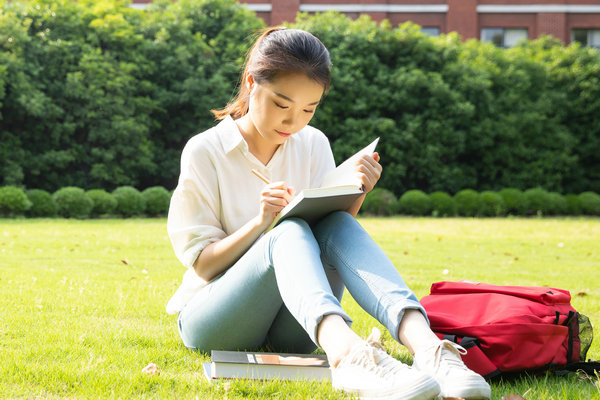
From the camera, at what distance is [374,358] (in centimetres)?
199

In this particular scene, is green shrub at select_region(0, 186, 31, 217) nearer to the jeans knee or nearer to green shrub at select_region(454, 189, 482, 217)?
green shrub at select_region(454, 189, 482, 217)

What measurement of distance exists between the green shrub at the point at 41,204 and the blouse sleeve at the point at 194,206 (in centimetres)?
1156

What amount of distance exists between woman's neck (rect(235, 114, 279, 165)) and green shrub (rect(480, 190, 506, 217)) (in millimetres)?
14140

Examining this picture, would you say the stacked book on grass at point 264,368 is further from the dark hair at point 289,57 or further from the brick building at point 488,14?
the brick building at point 488,14

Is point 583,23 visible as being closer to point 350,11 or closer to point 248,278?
point 350,11

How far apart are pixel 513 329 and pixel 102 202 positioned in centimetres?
1240

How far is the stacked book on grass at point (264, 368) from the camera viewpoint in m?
2.28

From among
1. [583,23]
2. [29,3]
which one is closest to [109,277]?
[29,3]

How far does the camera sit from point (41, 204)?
1335 centimetres

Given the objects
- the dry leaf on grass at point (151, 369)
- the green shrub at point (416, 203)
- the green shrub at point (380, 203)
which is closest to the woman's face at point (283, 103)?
the dry leaf on grass at point (151, 369)

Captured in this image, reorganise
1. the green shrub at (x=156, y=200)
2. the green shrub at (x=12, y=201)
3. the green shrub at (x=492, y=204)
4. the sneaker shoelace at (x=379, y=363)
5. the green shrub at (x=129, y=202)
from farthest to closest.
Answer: the green shrub at (x=492, y=204), the green shrub at (x=156, y=200), the green shrub at (x=129, y=202), the green shrub at (x=12, y=201), the sneaker shoelace at (x=379, y=363)

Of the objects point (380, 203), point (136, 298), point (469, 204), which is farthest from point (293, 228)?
point (469, 204)

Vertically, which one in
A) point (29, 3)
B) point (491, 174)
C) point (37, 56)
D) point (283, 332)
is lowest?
point (491, 174)

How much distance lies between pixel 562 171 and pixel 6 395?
18299 millimetres
